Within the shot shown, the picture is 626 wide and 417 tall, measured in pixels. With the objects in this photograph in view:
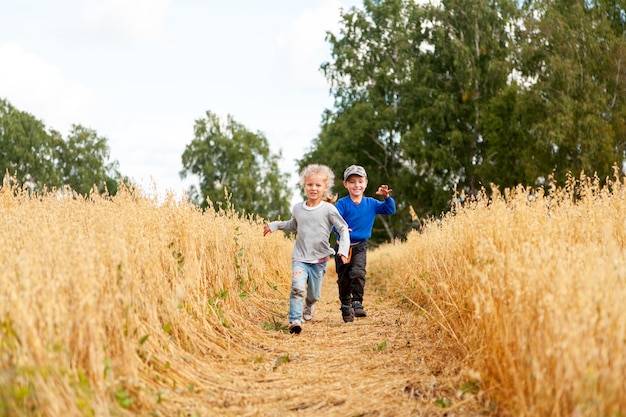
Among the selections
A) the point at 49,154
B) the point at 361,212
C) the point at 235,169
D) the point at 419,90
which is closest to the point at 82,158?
the point at 49,154

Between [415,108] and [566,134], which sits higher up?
[415,108]

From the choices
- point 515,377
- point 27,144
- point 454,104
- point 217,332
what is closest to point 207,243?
point 217,332

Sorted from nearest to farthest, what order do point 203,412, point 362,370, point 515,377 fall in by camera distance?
point 515,377 → point 203,412 → point 362,370

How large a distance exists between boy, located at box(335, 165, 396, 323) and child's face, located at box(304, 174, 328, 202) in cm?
83

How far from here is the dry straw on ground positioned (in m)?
3.08

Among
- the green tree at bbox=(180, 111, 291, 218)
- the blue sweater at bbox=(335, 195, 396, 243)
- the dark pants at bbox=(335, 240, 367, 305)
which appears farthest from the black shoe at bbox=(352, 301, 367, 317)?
the green tree at bbox=(180, 111, 291, 218)

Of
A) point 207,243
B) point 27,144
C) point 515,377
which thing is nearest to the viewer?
point 515,377

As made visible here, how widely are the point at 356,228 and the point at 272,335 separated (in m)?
1.97

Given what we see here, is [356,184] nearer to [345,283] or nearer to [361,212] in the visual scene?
[361,212]

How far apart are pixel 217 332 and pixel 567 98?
2346 cm

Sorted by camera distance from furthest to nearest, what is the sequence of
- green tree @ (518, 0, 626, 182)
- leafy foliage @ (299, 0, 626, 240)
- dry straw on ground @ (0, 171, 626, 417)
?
1. leafy foliage @ (299, 0, 626, 240)
2. green tree @ (518, 0, 626, 182)
3. dry straw on ground @ (0, 171, 626, 417)

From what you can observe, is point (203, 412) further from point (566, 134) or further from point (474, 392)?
point (566, 134)

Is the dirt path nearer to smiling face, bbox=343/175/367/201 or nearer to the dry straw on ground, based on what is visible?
the dry straw on ground

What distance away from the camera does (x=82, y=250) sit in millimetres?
3867
